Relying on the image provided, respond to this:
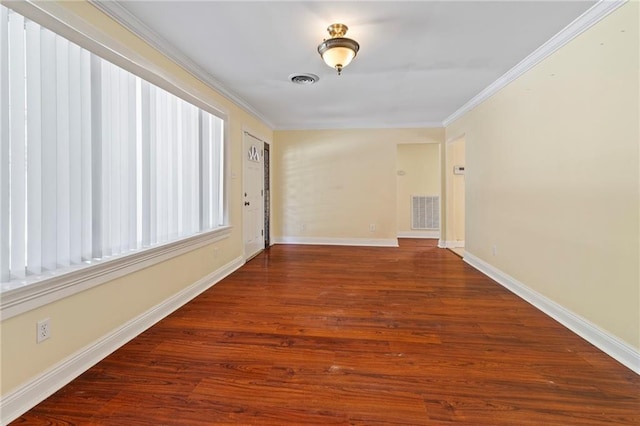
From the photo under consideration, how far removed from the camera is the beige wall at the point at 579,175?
1861 millimetres

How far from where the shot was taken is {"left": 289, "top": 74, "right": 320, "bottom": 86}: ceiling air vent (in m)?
3.29

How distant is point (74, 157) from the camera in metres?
1.81

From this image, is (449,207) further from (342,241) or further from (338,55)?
(338,55)

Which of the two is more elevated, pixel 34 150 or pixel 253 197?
pixel 34 150

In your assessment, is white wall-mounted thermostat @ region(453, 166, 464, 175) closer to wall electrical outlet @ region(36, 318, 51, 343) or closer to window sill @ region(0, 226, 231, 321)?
window sill @ region(0, 226, 231, 321)

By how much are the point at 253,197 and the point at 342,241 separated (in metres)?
2.10

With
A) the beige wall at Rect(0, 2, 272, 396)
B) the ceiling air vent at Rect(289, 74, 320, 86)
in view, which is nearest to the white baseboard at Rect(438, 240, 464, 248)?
the ceiling air vent at Rect(289, 74, 320, 86)

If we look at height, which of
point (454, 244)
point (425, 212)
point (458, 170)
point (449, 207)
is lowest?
point (454, 244)

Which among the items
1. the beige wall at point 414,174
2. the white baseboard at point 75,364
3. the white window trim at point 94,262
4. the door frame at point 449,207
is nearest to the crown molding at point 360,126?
the door frame at point 449,207

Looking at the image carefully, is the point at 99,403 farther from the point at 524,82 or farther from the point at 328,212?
the point at 328,212

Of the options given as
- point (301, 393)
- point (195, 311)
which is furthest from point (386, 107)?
point (301, 393)

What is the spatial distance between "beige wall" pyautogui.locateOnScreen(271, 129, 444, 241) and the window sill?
3491mm

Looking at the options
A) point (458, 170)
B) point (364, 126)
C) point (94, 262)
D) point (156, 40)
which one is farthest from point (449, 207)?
point (94, 262)

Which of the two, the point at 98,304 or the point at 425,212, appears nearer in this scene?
the point at 98,304
